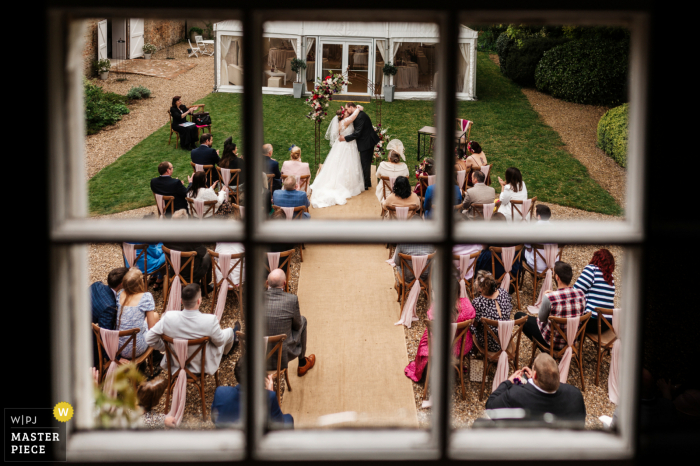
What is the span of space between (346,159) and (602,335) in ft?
19.4

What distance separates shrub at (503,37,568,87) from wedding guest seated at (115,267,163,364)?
64.2 ft

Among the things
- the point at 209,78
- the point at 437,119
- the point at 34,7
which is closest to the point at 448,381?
the point at 437,119

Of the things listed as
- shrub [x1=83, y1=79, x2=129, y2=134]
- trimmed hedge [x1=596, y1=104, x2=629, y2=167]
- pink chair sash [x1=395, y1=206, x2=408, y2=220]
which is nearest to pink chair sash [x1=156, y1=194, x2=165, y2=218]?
pink chair sash [x1=395, y1=206, x2=408, y2=220]

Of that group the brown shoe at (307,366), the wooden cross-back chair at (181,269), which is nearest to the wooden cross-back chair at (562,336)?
the brown shoe at (307,366)

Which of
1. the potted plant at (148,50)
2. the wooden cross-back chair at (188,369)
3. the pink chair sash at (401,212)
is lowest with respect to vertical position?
the wooden cross-back chair at (188,369)

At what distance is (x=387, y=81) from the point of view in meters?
20.0

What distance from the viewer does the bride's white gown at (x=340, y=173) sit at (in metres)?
10.4

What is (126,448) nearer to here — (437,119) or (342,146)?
(437,119)

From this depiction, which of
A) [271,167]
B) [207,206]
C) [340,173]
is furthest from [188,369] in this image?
[340,173]

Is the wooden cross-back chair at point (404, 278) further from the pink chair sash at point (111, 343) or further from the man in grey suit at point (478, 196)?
the pink chair sash at point (111, 343)

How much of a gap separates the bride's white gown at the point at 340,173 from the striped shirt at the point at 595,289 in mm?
5271

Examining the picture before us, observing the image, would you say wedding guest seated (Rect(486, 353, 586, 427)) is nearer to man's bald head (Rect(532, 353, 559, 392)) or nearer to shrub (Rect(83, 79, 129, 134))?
man's bald head (Rect(532, 353, 559, 392))

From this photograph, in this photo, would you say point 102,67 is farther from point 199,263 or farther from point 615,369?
point 615,369

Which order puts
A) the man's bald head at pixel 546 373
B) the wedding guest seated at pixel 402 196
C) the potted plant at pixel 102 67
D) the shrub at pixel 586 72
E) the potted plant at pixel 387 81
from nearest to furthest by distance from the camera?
1. the man's bald head at pixel 546 373
2. the wedding guest seated at pixel 402 196
3. the shrub at pixel 586 72
4. the potted plant at pixel 387 81
5. the potted plant at pixel 102 67
